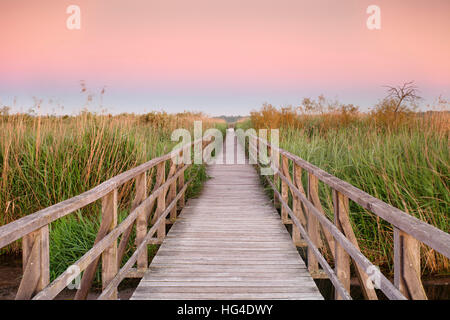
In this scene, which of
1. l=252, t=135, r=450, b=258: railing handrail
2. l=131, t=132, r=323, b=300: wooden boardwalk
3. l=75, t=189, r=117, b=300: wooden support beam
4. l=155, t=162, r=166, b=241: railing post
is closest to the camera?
l=252, t=135, r=450, b=258: railing handrail

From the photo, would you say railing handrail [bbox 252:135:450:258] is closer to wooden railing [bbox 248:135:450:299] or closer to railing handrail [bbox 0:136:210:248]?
wooden railing [bbox 248:135:450:299]

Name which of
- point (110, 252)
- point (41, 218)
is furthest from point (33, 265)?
point (110, 252)

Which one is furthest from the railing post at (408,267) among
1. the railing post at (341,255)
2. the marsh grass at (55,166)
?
the marsh grass at (55,166)

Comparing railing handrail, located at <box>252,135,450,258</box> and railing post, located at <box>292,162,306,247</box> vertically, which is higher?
railing handrail, located at <box>252,135,450,258</box>

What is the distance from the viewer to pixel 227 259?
3.95 meters

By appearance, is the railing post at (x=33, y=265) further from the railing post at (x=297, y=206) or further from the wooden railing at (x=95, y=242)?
the railing post at (x=297, y=206)

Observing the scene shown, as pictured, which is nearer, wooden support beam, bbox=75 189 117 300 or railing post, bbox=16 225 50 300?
railing post, bbox=16 225 50 300

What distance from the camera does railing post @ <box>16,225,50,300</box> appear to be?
1.62 meters

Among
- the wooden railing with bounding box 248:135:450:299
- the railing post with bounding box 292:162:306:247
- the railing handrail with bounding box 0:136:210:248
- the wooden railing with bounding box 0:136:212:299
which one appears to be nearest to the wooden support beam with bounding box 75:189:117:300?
the wooden railing with bounding box 0:136:212:299

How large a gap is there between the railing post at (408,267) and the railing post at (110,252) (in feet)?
6.47

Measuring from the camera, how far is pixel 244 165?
1211 cm

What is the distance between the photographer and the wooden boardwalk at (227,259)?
3199 millimetres

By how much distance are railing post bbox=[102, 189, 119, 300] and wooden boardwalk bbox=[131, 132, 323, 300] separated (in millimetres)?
493
